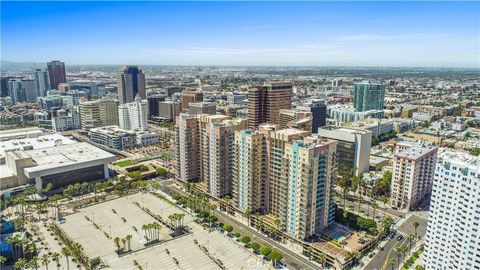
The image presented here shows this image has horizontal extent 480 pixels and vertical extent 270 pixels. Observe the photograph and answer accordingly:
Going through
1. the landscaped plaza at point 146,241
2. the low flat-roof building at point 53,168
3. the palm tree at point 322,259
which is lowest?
the landscaped plaza at point 146,241

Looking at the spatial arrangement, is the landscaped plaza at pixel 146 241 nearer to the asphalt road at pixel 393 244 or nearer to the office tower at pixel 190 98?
the asphalt road at pixel 393 244

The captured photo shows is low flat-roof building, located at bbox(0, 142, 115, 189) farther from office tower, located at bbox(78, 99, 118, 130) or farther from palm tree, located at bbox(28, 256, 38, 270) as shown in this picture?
office tower, located at bbox(78, 99, 118, 130)

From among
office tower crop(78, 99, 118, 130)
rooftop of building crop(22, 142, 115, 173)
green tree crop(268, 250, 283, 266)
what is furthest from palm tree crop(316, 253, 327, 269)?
office tower crop(78, 99, 118, 130)

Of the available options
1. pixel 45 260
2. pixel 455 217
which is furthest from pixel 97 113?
pixel 455 217

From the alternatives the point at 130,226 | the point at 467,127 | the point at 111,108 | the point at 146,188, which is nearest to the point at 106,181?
the point at 146,188

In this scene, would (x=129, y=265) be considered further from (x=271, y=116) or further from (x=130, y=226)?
(x=271, y=116)

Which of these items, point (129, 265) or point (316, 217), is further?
point (316, 217)

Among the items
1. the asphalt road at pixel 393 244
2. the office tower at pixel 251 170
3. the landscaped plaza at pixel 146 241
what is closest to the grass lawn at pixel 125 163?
the landscaped plaza at pixel 146 241
